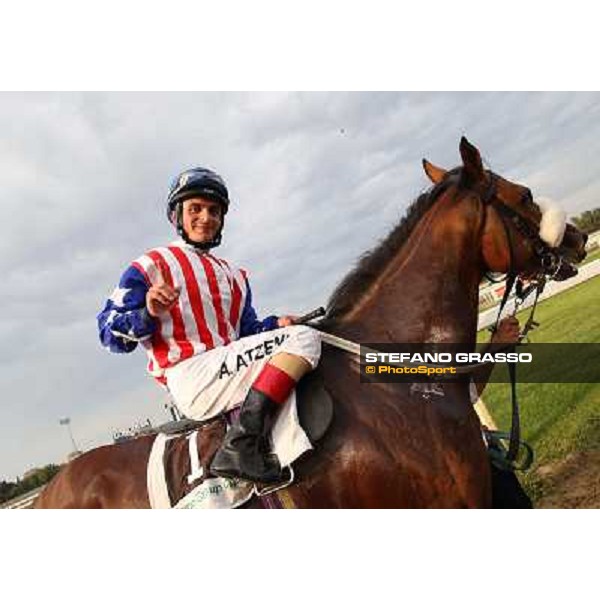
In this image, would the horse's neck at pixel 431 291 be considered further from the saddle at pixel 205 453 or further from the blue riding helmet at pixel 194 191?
the blue riding helmet at pixel 194 191

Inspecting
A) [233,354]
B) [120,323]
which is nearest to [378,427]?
[233,354]

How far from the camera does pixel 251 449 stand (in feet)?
8.24

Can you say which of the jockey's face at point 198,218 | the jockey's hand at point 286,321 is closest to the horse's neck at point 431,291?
the jockey's hand at point 286,321

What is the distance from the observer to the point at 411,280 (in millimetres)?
3039

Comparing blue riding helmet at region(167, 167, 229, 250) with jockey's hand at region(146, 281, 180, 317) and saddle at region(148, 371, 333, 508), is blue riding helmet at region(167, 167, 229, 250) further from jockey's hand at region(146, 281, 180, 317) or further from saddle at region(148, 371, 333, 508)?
saddle at region(148, 371, 333, 508)

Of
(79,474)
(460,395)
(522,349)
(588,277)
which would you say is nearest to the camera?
(460,395)

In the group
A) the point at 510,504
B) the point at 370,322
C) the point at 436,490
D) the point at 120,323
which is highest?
the point at 120,323

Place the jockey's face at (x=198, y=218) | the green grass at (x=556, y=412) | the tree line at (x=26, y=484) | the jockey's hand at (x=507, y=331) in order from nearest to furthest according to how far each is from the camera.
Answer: the jockey's face at (x=198, y=218), the jockey's hand at (x=507, y=331), the green grass at (x=556, y=412), the tree line at (x=26, y=484)

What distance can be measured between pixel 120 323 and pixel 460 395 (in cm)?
177

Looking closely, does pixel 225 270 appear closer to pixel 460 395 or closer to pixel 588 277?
pixel 460 395

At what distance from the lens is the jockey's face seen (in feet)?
10.2

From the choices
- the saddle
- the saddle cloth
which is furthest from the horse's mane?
the saddle cloth

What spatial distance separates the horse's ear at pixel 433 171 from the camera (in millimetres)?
3476

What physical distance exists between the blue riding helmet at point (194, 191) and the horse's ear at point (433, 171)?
1.31 meters
